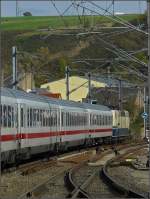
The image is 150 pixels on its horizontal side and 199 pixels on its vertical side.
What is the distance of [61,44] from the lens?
11756cm

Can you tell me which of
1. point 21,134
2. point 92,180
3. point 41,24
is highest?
point 41,24

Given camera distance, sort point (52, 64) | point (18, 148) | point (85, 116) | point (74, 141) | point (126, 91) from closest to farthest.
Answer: point (18, 148) < point (74, 141) < point (85, 116) < point (52, 64) < point (126, 91)

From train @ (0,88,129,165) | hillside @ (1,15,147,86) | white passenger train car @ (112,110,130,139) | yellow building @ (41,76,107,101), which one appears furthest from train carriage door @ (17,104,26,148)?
yellow building @ (41,76,107,101)

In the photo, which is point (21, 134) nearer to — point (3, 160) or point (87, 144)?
point (3, 160)

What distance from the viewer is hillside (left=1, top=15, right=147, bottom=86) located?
26859 millimetres

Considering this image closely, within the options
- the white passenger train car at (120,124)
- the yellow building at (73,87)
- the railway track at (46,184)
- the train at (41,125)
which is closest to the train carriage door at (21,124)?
the train at (41,125)

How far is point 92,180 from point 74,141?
17.7m

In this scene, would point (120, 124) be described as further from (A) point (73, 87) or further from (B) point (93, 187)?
(A) point (73, 87)

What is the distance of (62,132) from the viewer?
33938 mm

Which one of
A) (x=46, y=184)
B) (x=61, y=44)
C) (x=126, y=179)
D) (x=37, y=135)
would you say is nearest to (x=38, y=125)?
(x=37, y=135)

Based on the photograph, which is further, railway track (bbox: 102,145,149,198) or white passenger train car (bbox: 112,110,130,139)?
white passenger train car (bbox: 112,110,130,139)

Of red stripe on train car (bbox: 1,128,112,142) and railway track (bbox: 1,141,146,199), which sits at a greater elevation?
red stripe on train car (bbox: 1,128,112,142)

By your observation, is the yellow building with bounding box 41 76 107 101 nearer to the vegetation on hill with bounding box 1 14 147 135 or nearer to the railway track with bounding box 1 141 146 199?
the vegetation on hill with bounding box 1 14 147 135

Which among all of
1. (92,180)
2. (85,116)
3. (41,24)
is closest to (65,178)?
(92,180)
